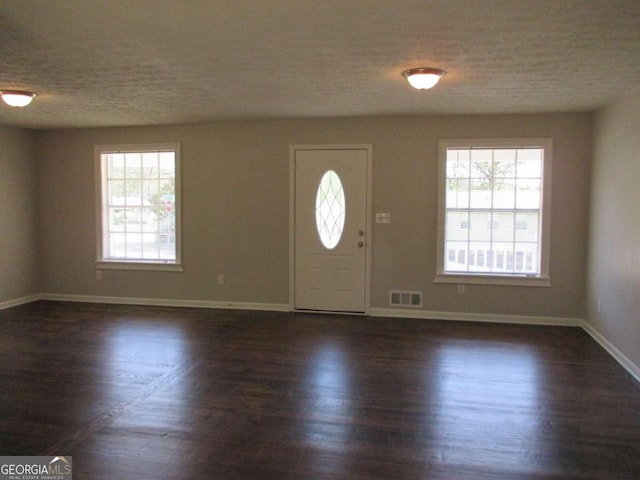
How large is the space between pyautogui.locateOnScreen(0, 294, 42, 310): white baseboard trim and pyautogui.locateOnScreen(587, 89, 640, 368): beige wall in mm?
7029

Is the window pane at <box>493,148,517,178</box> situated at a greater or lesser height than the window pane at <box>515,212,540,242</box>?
greater

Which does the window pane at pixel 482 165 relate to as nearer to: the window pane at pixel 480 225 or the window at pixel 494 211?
the window at pixel 494 211

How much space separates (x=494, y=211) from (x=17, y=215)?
6148 mm

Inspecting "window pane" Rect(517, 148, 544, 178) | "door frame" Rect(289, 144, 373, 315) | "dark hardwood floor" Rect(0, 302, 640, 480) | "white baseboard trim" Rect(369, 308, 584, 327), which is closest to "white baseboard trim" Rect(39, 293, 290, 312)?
"door frame" Rect(289, 144, 373, 315)

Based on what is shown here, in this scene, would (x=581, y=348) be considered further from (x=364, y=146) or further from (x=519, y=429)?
(x=364, y=146)

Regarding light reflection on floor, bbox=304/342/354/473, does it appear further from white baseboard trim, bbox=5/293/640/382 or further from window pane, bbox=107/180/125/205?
window pane, bbox=107/180/125/205

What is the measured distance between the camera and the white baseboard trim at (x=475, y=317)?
5.47 metres

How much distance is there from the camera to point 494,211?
18.2ft

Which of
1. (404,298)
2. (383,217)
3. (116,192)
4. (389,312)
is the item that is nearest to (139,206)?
(116,192)

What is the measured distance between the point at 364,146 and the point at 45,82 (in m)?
3.32

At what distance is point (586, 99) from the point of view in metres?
4.62

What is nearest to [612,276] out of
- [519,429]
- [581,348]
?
Result: [581,348]

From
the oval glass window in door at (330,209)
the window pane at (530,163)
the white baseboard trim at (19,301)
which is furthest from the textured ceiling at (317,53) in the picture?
the white baseboard trim at (19,301)

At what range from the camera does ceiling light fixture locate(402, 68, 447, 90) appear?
11.8 ft
